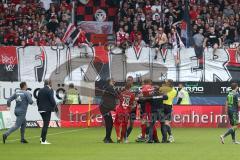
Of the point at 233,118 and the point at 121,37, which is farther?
the point at 121,37

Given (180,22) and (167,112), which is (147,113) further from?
(180,22)

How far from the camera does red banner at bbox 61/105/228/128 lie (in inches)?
1503

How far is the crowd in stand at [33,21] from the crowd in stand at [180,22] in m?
3.23

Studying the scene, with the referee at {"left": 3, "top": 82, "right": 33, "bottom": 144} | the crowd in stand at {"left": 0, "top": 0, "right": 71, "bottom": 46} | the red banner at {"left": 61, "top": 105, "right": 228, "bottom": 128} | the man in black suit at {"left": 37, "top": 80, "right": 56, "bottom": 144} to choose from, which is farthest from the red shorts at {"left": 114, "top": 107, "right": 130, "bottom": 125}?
the crowd in stand at {"left": 0, "top": 0, "right": 71, "bottom": 46}

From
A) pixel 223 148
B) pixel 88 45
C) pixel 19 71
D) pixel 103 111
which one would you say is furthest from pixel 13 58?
pixel 223 148

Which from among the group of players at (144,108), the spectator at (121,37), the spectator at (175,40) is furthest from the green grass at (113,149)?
the spectator at (121,37)

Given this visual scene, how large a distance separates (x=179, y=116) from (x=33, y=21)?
9985mm

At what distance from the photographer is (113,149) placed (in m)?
24.0

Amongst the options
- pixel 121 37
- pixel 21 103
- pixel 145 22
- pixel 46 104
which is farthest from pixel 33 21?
pixel 46 104

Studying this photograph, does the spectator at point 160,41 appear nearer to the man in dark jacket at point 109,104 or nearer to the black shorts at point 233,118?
the black shorts at point 233,118

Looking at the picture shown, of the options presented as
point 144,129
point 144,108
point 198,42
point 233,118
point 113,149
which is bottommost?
point 113,149

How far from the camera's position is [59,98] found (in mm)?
39375

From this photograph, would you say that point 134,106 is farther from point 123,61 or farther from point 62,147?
point 123,61

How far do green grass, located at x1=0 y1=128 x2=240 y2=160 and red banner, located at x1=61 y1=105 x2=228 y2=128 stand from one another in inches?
279
